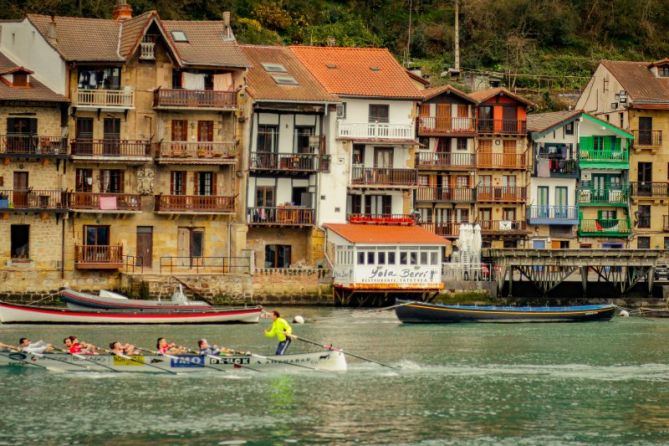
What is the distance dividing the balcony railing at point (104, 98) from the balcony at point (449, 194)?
1962 cm

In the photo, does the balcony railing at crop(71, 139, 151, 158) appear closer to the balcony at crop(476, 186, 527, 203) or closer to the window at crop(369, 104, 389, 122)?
the window at crop(369, 104, 389, 122)

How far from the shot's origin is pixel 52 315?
7250 cm

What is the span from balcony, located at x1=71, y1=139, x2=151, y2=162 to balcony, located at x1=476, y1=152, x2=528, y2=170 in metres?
Answer: 22.4

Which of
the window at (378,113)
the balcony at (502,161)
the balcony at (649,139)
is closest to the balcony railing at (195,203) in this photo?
the window at (378,113)

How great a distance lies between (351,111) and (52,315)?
1019 inches

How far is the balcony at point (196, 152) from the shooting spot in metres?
87.1

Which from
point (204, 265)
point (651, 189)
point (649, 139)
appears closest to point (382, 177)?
point (204, 265)

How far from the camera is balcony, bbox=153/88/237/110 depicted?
8681cm

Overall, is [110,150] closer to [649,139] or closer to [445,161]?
[445,161]

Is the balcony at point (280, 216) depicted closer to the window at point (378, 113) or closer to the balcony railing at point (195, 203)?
the balcony railing at point (195, 203)

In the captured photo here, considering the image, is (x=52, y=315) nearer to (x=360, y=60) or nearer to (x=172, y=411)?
(x=172, y=411)

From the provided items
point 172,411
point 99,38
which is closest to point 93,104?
point 99,38

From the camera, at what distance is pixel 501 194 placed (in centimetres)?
10031

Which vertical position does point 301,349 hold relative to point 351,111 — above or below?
below
